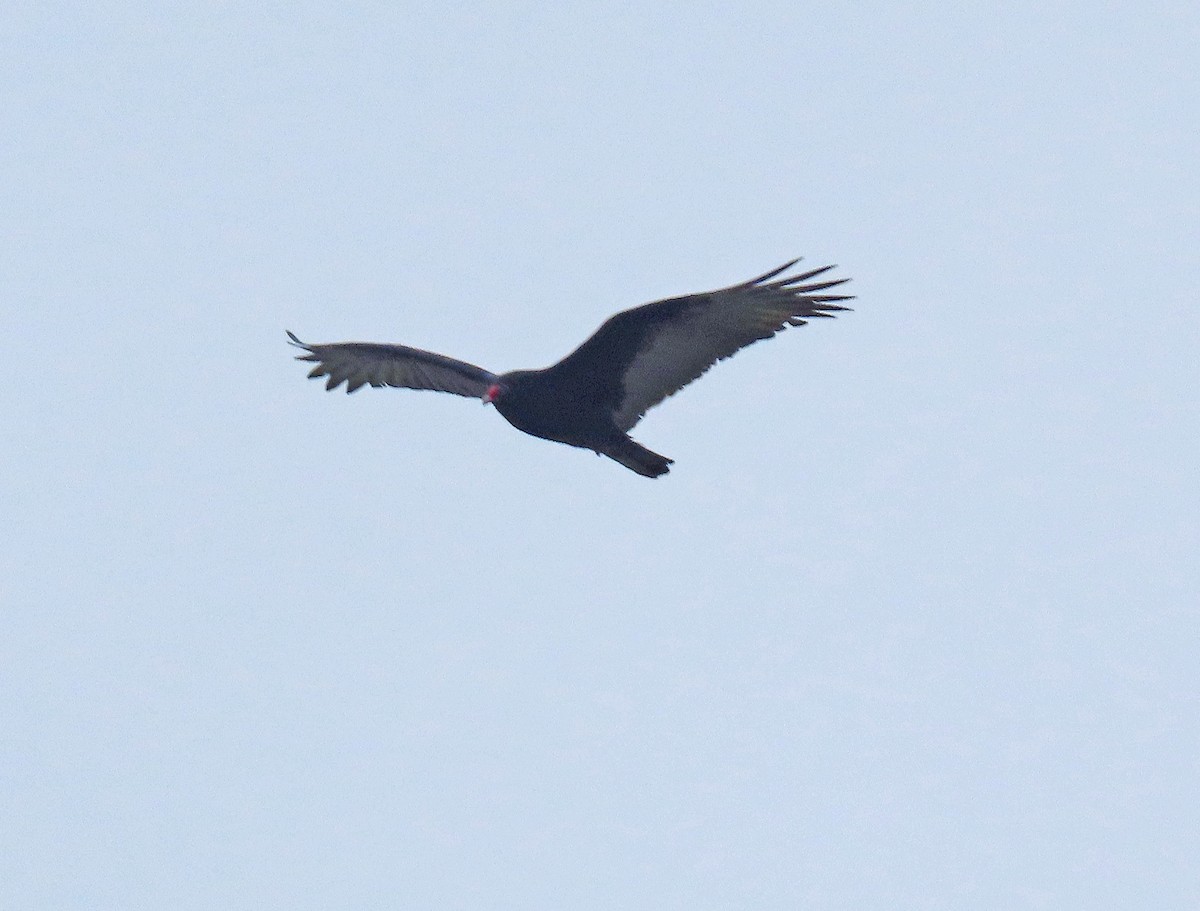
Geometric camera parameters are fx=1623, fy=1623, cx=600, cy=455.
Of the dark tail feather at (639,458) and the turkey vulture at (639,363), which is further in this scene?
the dark tail feather at (639,458)

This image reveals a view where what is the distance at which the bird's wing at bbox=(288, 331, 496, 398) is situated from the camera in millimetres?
11945

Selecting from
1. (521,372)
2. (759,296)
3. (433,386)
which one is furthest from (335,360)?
(759,296)

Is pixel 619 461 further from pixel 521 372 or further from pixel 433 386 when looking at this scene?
pixel 433 386

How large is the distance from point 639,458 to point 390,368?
2.59m

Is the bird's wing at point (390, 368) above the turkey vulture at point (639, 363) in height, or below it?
above

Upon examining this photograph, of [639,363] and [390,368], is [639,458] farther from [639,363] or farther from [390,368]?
[390,368]

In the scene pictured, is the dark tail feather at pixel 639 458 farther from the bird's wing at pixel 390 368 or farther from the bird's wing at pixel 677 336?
the bird's wing at pixel 390 368

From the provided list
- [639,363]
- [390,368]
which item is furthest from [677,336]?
[390,368]

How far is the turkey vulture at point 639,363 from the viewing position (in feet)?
33.1

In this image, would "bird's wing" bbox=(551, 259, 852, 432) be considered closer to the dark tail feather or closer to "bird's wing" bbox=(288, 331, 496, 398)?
the dark tail feather

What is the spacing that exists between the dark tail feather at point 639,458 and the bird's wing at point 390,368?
133cm

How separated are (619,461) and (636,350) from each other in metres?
0.93

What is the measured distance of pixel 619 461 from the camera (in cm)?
1102

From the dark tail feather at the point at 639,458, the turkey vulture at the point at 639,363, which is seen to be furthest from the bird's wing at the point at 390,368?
the dark tail feather at the point at 639,458
